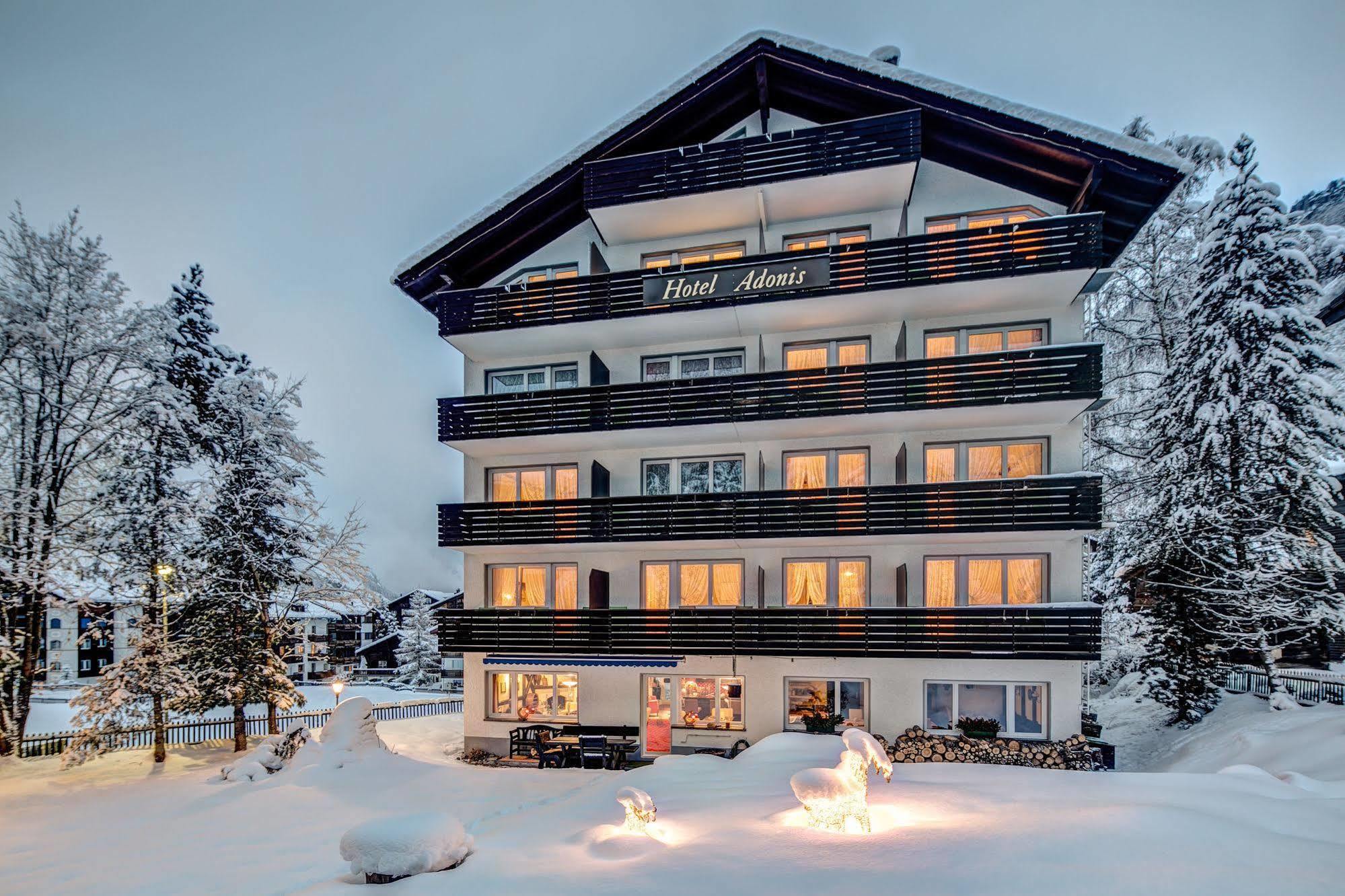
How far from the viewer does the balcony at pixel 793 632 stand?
589 inches

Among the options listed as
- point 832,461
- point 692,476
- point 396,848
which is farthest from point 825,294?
point 396,848

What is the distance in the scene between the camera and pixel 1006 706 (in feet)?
52.3

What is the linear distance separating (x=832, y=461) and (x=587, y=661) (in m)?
8.55

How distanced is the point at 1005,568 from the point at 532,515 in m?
12.7

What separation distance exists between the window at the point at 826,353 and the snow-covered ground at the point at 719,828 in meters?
9.76

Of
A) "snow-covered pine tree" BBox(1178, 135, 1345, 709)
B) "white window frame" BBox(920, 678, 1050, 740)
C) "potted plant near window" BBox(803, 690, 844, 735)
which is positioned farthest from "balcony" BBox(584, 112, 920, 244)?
"potted plant near window" BBox(803, 690, 844, 735)

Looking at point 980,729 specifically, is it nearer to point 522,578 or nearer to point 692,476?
point 692,476

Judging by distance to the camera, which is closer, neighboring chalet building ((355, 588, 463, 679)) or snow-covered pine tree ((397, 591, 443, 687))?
snow-covered pine tree ((397, 591, 443, 687))

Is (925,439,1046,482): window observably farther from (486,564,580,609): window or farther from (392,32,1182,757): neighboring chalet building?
(486,564,580,609): window

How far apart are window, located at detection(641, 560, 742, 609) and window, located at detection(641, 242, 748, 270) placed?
339 inches

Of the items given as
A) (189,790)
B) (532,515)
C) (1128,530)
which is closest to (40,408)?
(189,790)

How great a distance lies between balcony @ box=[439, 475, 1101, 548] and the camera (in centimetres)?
1527

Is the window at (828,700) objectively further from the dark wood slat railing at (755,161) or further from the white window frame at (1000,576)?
the dark wood slat railing at (755,161)

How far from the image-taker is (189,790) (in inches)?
577
